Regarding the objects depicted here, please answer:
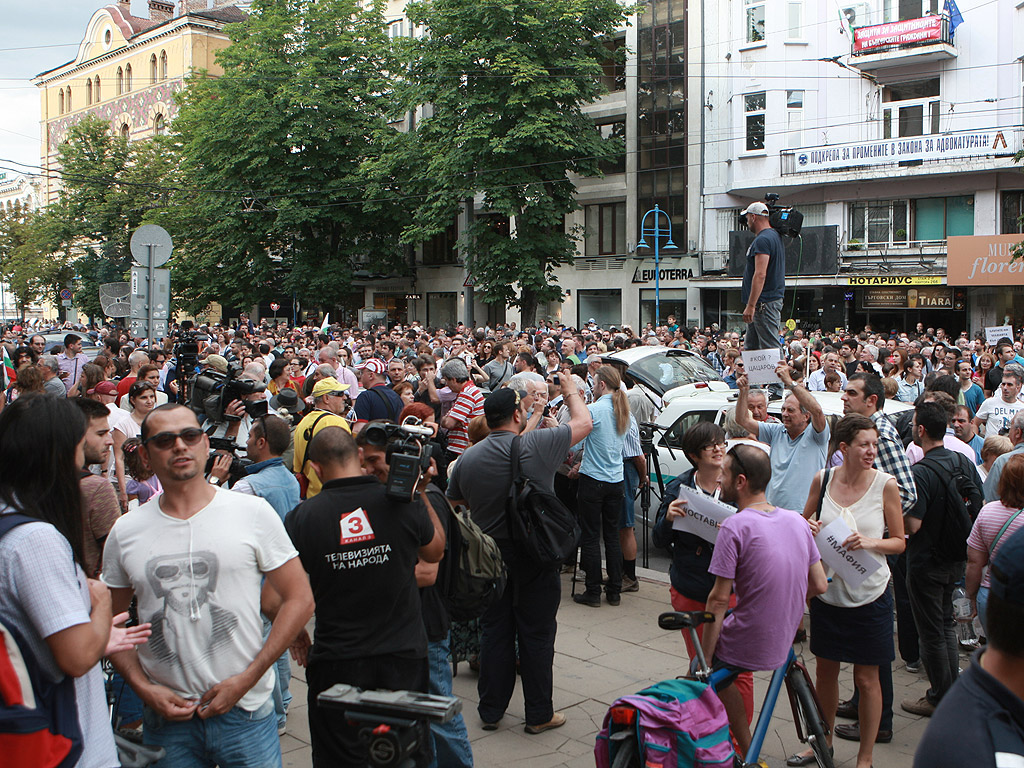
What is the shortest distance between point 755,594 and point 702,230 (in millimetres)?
31841

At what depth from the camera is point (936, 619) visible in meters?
5.54

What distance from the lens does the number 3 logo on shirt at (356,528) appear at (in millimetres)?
3744

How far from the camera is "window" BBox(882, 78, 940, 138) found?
29578mm

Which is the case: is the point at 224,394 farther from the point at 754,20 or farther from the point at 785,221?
the point at 754,20

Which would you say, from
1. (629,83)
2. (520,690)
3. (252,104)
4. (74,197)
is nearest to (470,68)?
(629,83)

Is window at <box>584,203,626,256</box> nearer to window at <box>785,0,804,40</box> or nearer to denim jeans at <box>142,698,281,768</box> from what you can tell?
window at <box>785,0,804,40</box>

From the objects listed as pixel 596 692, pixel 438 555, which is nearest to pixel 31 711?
pixel 438 555

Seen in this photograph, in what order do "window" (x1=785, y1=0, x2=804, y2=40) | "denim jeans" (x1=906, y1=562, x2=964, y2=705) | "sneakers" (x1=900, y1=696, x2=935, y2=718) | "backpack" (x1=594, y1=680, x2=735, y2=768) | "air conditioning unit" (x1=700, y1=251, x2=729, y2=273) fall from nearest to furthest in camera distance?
"backpack" (x1=594, y1=680, x2=735, y2=768) → "denim jeans" (x1=906, y1=562, x2=964, y2=705) → "sneakers" (x1=900, y1=696, x2=935, y2=718) → "window" (x1=785, y1=0, x2=804, y2=40) → "air conditioning unit" (x1=700, y1=251, x2=729, y2=273)

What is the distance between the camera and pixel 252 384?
6.49 m

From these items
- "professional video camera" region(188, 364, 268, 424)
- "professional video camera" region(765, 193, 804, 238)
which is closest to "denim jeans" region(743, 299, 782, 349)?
"professional video camera" region(765, 193, 804, 238)

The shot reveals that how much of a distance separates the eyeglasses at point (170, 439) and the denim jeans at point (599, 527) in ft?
16.8

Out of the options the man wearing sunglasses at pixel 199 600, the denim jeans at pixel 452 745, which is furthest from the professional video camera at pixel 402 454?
the denim jeans at pixel 452 745

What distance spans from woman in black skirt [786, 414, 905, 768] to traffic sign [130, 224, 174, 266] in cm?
1009

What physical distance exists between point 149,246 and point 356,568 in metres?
10.1
